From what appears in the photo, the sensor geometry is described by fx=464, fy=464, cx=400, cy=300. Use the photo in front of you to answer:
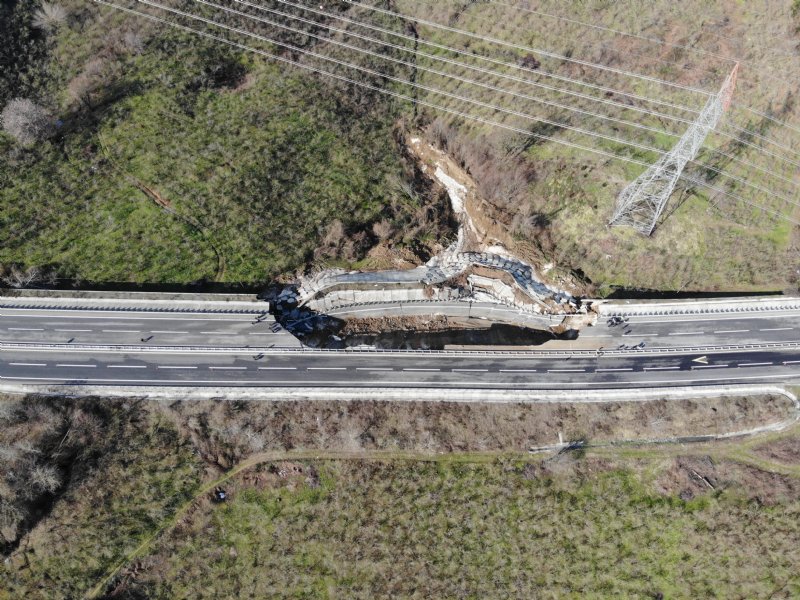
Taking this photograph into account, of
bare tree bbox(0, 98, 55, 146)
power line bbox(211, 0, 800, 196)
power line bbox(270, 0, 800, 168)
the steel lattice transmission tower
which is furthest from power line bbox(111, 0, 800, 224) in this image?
bare tree bbox(0, 98, 55, 146)

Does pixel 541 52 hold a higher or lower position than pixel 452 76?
higher

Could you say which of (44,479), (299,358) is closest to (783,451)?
(299,358)

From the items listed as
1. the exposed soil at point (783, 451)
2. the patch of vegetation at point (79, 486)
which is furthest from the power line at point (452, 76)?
the patch of vegetation at point (79, 486)

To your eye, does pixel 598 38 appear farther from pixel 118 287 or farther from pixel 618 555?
pixel 118 287

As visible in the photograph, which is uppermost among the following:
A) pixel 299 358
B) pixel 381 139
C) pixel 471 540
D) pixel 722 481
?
pixel 381 139

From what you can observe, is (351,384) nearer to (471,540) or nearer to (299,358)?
(299,358)

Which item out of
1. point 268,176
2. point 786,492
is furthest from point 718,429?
point 268,176
